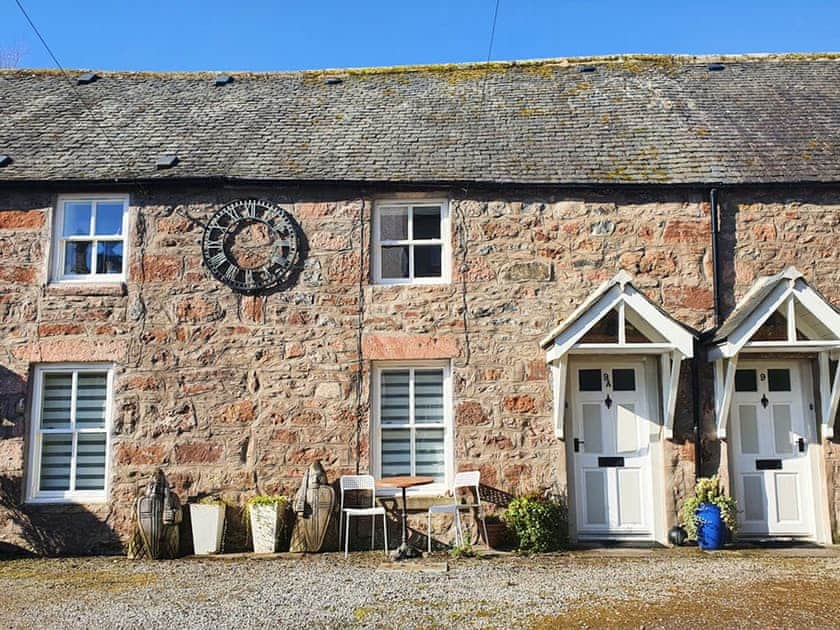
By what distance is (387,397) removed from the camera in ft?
34.1

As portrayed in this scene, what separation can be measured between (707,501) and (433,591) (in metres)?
3.82

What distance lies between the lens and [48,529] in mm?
9945

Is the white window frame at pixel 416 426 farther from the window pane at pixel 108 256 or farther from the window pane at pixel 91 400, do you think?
the window pane at pixel 108 256

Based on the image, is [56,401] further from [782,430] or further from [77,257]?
[782,430]

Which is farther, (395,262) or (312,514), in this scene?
(395,262)

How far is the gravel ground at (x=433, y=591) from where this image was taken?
6.62 metres

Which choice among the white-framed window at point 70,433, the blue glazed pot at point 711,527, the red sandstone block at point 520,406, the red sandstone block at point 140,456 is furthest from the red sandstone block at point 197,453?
the blue glazed pot at point 711,527

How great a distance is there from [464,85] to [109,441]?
7.41 metres

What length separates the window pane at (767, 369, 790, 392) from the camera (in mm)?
10414

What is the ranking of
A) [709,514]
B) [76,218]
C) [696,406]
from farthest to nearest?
[76,218] < [696,406] < [709,514]

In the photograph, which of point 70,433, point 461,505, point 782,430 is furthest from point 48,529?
point 782,430

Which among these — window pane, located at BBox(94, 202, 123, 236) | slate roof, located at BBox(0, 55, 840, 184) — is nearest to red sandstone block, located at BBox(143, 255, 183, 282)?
window pane, located at BBox(94, 202, 123, 236)

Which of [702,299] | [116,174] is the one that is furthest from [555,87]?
[116,174]

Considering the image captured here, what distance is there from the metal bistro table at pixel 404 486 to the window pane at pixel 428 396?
2.56ft
